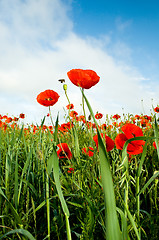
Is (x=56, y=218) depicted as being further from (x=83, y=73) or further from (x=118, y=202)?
(x=83, y=73)

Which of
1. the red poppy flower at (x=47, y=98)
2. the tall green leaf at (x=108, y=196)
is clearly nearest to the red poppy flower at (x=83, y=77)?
the red poppy flower at (x=47, y=98)

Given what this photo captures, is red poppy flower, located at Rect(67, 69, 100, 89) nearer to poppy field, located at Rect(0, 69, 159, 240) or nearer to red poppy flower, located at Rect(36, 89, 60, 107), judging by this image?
poppy field, located at Rect(0, 69, 159, 240)

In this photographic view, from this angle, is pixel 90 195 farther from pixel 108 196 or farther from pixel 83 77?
pixel 83 77

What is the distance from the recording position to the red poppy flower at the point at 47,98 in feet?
3.73

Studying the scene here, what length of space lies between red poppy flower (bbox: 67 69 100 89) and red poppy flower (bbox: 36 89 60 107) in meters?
0.27

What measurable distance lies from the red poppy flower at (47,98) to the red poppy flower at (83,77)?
27 centimetres

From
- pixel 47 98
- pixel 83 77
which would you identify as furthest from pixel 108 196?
pixel 47 98

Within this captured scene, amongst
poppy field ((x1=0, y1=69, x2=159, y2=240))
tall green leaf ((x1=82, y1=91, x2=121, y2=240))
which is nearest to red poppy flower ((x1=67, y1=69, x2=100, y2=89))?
poppy field ((x1=0, y1=69, x2=159, y2=240))

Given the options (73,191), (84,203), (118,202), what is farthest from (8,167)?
(118,202)

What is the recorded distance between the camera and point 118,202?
0.84 m

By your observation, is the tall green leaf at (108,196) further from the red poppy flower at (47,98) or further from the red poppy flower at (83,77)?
the red poppy flower at (47,98)

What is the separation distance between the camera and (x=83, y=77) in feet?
2.92

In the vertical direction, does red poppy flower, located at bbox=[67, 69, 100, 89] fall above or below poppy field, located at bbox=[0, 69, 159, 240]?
above

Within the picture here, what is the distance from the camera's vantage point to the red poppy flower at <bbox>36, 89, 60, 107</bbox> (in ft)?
3.73
